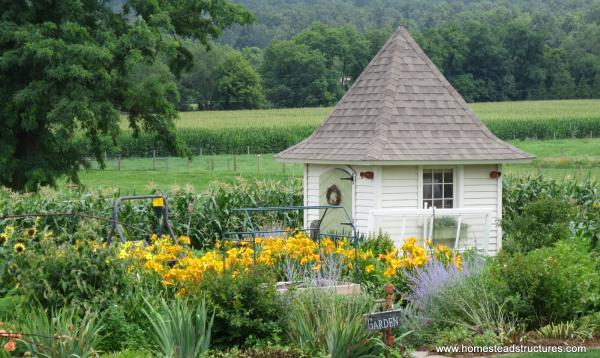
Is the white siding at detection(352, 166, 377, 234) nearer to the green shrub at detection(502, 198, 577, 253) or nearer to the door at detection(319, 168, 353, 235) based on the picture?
the door at detection(319, 168, 353, 235)

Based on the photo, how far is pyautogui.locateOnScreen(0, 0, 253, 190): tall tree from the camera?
22781 millimetres

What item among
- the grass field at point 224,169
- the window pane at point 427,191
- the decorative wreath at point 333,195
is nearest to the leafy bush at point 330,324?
the window pane at point 427,191

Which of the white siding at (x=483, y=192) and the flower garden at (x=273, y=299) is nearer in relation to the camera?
the flower garden at (x=273, y=299)

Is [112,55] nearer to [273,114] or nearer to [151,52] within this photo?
[151,52]

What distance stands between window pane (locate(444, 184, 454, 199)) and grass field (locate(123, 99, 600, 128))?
127 feet

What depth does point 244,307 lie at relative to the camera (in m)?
9.10

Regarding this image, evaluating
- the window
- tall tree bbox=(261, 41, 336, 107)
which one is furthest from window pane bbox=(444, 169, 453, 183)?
tall tree bbox=(261, 41, 336, 107)

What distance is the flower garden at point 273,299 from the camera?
830 cm

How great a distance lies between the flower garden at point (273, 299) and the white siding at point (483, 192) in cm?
501

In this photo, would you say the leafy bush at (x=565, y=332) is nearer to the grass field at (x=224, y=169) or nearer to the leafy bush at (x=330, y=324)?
the leafy bush at (x=330, y=324)

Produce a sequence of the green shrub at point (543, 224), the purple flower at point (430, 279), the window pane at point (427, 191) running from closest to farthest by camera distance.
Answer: the purple flower at point (430, 279) → the green shrub at point (543, 224) → the window pane at point (427, 191)

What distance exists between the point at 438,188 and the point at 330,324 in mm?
9089

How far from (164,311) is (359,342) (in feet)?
6.07

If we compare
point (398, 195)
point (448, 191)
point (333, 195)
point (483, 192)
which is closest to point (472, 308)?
point (398, 195)
